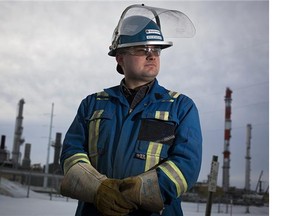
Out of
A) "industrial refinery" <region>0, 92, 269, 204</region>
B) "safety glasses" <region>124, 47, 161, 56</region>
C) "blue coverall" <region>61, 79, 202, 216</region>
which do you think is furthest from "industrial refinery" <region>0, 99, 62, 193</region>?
"safety glasses" <region>124, 47, 161, 56</region>

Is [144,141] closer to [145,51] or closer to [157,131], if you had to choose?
[157,131]

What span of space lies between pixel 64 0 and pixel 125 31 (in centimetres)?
115

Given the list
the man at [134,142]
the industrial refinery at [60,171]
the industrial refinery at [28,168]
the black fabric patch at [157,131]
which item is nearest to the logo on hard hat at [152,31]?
the man at [134,142]

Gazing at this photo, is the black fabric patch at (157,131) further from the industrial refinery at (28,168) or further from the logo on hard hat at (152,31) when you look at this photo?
the industrial refinery at (28,168)

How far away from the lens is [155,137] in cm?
119

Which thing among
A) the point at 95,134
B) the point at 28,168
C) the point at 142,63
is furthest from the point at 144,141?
the point at 28,168

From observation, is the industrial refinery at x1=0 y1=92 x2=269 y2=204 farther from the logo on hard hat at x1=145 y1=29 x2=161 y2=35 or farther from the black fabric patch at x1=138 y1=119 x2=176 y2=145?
the logo on hard hat at x1=145 y1=29 x2=161 y2=35

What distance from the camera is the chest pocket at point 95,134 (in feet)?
4.06

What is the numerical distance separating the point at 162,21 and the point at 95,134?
1.74 ft

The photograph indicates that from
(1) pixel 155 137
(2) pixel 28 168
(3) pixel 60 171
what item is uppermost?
(1) pixel 155 137

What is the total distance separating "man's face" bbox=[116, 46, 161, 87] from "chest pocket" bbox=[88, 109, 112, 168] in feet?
0.58

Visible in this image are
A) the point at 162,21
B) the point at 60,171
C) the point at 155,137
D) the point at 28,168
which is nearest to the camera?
the point at 155,137

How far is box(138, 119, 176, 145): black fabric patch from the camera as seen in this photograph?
3.87 feet
